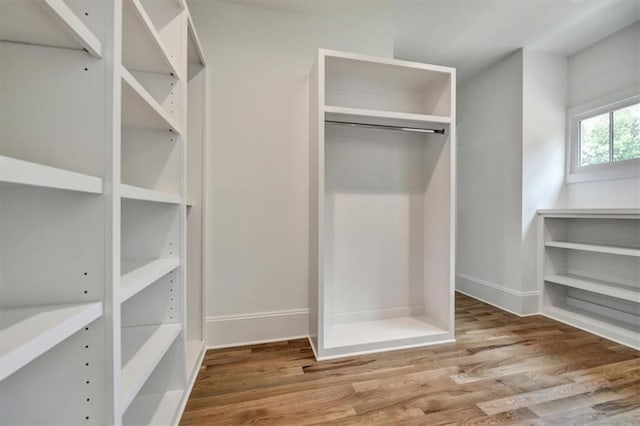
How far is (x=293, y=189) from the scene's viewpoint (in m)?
1.93

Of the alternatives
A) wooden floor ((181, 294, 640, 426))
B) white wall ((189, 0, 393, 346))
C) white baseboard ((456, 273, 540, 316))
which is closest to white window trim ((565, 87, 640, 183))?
white baseboard ((456, 273, 540, 316))

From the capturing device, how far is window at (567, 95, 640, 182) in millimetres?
2092

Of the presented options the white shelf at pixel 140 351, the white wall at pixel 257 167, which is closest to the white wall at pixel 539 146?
the white wall at pixel 257 167

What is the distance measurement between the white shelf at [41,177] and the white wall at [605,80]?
332cm

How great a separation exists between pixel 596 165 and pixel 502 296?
142cm

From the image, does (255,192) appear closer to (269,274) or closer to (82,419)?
(269,274)

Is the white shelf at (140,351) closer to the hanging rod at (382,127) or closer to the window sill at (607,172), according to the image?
the hanging rod at (382,127)

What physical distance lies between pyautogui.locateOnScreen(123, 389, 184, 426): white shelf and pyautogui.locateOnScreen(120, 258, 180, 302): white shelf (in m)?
0.62

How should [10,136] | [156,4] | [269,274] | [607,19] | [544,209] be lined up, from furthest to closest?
[544,209], [607,19], [269,274], [156,4], [10,136]

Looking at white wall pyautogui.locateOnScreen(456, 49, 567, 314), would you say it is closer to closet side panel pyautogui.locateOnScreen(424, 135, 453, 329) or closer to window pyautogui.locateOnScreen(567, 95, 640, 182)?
window pyautogui.locateOnScreen(567, 95, 640, 182)

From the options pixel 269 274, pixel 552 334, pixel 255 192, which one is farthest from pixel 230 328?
pixel 552 334

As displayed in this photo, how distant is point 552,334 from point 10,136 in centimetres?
309

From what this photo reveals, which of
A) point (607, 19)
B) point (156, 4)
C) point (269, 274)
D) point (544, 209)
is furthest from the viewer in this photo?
point (544, 209)

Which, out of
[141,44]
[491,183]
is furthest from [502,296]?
[141,44]
